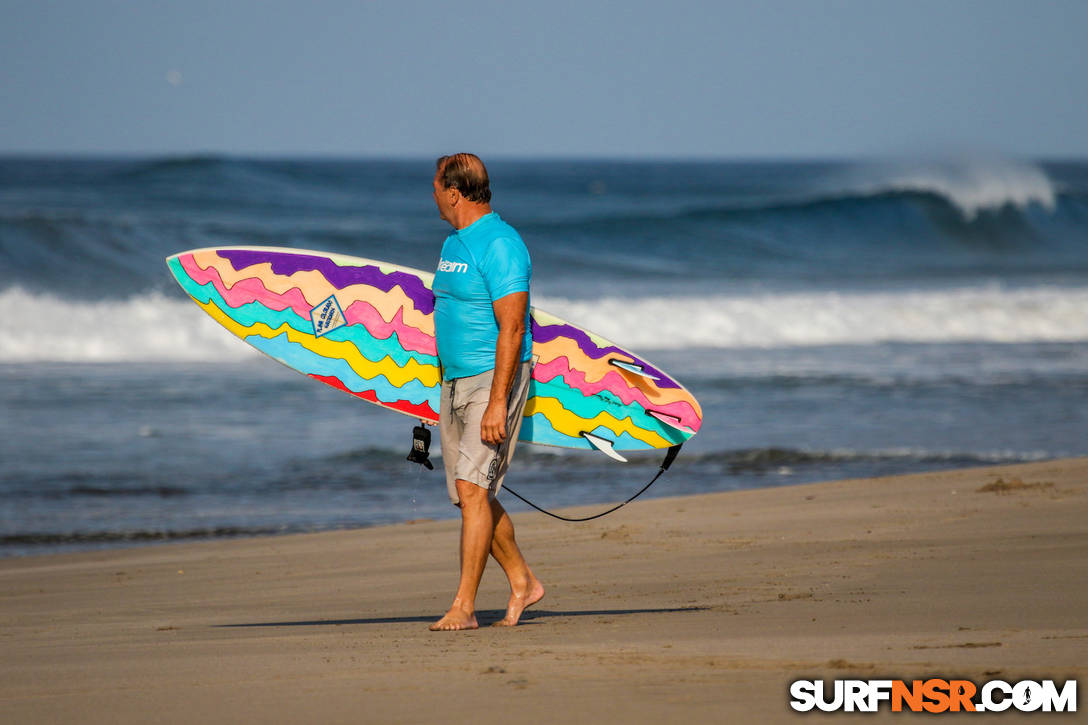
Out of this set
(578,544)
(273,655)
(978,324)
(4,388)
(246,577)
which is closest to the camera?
(273,655)

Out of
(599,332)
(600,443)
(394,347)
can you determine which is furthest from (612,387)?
(599,332)

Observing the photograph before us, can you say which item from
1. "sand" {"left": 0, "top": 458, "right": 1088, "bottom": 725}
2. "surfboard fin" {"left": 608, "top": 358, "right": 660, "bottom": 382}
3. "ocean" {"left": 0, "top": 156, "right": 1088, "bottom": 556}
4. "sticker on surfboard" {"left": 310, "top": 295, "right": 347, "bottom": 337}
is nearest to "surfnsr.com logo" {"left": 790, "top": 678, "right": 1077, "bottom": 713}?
"sand" {"left": 0, "top": 458, "right": 1088, "bottom": 725}

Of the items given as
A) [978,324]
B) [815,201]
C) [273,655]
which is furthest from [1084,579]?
[815,201]

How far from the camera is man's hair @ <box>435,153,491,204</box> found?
3.39 metres

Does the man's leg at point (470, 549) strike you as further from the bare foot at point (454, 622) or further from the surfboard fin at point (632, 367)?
the surfboard fin at point (632, 367)

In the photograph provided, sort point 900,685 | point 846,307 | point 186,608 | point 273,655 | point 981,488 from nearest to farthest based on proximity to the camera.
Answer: point 900,685, point 273,655, point 186,608, point 981,488, point 846,307

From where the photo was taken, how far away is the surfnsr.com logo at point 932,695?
239cm

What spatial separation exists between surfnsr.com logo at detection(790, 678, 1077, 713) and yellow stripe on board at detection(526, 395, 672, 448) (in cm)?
168

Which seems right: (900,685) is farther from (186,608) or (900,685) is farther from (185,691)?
(186,608)

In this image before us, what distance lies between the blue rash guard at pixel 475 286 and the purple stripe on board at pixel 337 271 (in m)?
0.77

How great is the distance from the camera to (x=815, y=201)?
1145 inches

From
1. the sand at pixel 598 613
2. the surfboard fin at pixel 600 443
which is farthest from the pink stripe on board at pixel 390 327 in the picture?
the sand at pixel 598 613

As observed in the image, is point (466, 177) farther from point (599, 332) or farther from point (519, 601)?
point (599, 332)

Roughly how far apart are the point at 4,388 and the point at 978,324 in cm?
1170
